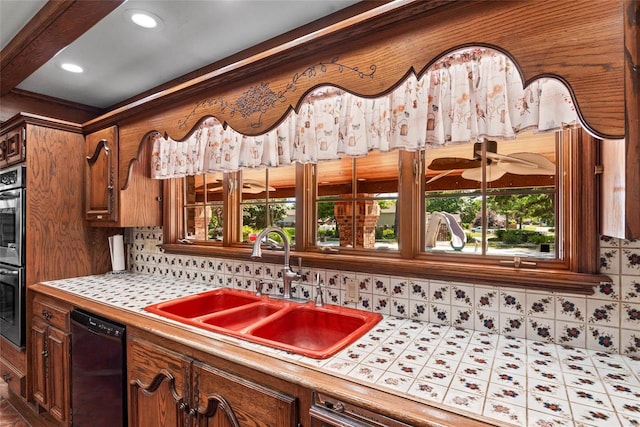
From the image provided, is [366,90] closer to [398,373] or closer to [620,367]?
[398,373]

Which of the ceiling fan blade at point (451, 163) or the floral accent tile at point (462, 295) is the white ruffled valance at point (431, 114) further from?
the floral accent tile at point (462, 295)

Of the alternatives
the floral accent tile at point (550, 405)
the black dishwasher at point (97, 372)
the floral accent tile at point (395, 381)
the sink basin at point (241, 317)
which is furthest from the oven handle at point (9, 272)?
the floral accent tile at point (550, 405)

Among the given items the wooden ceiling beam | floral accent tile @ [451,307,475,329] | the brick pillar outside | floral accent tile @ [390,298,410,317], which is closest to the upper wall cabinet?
the wooden ceiling beam

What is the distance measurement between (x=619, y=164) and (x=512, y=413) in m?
0.72

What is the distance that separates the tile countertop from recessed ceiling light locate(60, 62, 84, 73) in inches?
86.4

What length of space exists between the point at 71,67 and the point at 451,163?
260 cm

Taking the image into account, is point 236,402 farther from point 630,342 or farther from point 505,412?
point 630,342

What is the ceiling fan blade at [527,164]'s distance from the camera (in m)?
1.34

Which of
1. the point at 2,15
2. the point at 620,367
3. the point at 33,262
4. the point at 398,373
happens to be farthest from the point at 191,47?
the point at 620,367

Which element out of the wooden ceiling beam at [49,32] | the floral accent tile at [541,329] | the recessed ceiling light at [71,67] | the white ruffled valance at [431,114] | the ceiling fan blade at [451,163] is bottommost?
the floral accent tile at [541,329]

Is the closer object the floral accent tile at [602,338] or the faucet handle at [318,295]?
the floral accent tile at [602,338]

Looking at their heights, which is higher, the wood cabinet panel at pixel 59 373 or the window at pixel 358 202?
the window at pixel 358 202

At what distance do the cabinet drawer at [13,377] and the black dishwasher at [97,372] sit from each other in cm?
83

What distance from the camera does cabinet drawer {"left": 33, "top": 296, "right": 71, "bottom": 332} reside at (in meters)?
1.99
